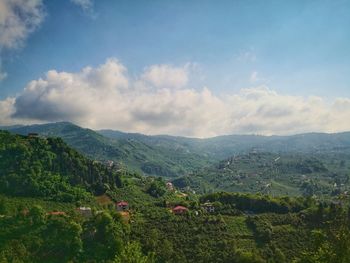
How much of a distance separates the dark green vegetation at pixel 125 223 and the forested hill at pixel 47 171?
311mm

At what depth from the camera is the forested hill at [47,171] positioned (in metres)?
115

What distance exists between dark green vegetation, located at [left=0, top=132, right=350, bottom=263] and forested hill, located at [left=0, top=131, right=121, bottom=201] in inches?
12.3

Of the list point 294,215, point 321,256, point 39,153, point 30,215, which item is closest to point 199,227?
point 294,215

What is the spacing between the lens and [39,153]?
13775cm

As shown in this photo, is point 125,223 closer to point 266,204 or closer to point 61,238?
point 61,238

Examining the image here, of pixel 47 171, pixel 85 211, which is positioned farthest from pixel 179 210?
pixel 47 171

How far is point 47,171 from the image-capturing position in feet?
424

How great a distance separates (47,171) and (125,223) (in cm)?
4921

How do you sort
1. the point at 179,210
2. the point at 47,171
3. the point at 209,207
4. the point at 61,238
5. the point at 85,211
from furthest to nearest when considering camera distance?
the point at 47,171 → the point at 209,207 → the point at 179,210 → the point at 85,211 → the point at 61,238

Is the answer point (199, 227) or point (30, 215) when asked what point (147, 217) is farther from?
point (30, 215)

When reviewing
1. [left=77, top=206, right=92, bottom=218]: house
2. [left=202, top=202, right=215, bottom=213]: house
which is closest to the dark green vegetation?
[left=202, top=202, right=215, bottom=213]: house

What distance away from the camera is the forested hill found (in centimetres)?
11500

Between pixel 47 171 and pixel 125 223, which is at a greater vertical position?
pixel 47 171

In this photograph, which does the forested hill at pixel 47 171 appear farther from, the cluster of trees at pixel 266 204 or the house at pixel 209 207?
the cluster of trees at pixel 266 204
